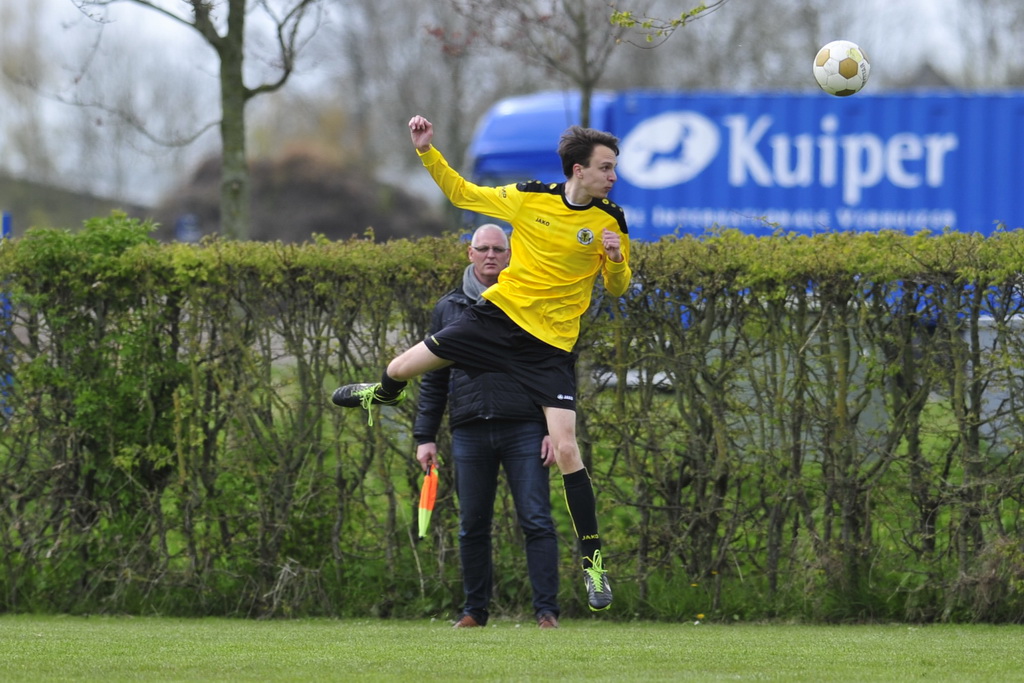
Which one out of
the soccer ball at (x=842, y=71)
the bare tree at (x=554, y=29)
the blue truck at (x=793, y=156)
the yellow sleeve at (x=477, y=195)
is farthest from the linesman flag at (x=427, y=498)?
the blue truck at (x=793, y=156)

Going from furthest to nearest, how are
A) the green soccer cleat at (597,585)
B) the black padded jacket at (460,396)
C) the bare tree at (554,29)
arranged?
the bare tree at (554,29), the black padded jacket at (460,396), the green soccer cleat at (597,585)

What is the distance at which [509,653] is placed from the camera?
5.79 meters

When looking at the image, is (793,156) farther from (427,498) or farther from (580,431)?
(427,498)

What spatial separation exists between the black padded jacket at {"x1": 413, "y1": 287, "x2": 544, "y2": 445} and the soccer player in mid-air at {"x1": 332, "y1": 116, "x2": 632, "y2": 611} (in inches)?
5.8

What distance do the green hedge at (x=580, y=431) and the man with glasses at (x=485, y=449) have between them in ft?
1.83

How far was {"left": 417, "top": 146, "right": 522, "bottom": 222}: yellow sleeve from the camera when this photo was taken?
6.72m

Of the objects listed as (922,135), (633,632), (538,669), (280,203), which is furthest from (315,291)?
(280,203)

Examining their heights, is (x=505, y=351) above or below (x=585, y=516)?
above

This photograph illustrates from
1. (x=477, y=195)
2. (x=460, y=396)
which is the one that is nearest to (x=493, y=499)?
(x=460, y=396)

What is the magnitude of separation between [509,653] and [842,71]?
3.67 meters

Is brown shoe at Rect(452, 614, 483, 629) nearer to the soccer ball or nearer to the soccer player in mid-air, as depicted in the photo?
the soccer player in mid-air

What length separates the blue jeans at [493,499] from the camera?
23.2 feet

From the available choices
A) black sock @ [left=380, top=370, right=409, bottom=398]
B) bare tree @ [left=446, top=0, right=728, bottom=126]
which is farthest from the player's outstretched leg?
bare tree @ [left=446, top=0, right=728, bottom=126]

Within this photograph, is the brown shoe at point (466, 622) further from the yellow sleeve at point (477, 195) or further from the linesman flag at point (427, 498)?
the yellow sleeve at point (477, 195)
